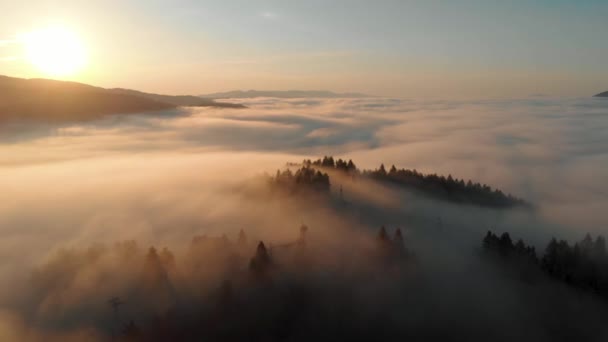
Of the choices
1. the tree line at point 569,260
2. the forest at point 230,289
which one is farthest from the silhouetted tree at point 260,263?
the tree line at point 569,260

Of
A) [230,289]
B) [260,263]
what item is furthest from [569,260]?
[230,289]

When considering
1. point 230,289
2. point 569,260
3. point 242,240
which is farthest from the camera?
point 242,240

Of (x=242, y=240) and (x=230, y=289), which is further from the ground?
(x=242, y=240)

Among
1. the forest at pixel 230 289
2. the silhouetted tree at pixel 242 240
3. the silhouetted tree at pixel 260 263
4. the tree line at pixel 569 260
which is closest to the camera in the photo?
the forest at pixel 230 289

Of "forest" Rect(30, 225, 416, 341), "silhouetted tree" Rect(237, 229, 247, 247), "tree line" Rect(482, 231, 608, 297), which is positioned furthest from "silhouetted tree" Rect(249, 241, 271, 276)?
"tree line" Rect(482, 231, 608, 297)

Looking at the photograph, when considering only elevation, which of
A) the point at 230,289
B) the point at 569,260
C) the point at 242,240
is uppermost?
the point at 242,240

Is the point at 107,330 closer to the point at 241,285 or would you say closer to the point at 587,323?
the point at 241,285

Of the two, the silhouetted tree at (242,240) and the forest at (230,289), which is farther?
the silhouetted tree at (242,240)

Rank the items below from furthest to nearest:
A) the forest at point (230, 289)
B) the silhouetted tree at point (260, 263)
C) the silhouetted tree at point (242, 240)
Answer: the silhouetted tree at point (242, 240) → the silhouetted tree at point (260, 263) → the forest at point (230, 289)

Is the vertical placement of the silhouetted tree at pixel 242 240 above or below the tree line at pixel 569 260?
above

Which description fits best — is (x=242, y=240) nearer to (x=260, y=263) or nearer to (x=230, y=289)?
(x=260, y=263)

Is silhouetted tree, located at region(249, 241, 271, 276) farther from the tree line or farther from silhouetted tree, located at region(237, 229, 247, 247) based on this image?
the tree line

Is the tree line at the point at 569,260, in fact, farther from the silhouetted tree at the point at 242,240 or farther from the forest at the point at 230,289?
the silhouetted tree at the point at 242,240
